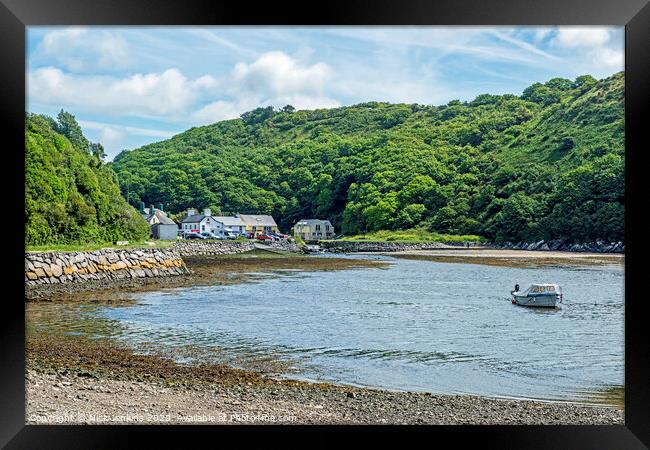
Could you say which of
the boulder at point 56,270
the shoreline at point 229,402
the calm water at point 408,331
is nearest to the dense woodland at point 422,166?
the calm water at point 408,331

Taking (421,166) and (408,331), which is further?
(421,166)

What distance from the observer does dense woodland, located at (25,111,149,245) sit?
13242mm

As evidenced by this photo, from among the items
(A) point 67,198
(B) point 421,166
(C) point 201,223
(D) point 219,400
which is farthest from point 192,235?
(D) point 219,400

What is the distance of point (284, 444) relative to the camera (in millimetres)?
2910

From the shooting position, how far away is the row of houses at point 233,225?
80.1 feet

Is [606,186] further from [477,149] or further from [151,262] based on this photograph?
[151,262]

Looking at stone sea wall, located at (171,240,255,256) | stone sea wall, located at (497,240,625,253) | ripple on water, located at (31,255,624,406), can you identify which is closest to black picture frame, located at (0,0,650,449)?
ripple on water, located at (31,255,624,406)

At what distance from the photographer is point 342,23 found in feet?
9.71

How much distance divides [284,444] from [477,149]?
122 ft

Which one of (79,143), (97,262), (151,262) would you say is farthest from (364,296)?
(79,143)

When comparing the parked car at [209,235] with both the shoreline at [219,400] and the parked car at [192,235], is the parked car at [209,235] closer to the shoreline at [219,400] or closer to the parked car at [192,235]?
the parked car at [192,235]

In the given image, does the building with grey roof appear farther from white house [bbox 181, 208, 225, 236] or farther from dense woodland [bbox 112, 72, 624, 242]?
white house [bbox 181, 208, 225, 236]

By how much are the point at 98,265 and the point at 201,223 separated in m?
15.8

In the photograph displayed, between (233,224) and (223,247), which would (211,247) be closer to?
(223,247)
